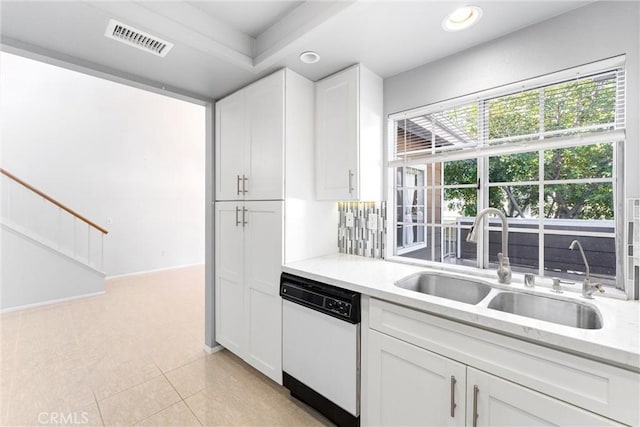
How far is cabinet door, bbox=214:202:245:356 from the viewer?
2.32 metres

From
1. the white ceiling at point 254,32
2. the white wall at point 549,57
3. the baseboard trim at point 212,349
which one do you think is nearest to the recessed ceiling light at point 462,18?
the white ceiling at point 254,32

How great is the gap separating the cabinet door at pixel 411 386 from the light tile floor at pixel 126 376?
542 mm

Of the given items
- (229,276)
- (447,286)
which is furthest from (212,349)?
(447,286)

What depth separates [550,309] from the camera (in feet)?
4.53

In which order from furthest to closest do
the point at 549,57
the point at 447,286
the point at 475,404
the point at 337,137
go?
the point at 337,137 → the point at 447,286 → the point at 549,57 → the point at 475,404

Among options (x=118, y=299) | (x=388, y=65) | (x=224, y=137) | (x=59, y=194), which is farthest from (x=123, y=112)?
(x=388, y=65)

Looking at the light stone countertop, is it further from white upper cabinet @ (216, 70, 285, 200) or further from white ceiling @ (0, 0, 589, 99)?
white ceiling @ (0, 0, 589, 99)

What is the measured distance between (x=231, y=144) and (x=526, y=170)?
2198 mm

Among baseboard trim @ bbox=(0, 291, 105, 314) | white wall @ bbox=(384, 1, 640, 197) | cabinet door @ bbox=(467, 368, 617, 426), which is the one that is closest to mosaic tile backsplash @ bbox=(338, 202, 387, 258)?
white wall @ bbox=(384, 1, 640, 197)

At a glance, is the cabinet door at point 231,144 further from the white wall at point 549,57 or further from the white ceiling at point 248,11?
the white wall at point 549,57

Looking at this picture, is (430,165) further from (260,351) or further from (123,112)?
(123,112)

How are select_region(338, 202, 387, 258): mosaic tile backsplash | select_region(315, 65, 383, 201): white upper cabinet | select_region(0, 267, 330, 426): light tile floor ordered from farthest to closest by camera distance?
1. select_region(338, 202, 387, 258): mosaic tile backsplash
2. select_region(315, 65, 383, 201): white upper cabinet
3. select_region(0, 267, 330, 426): light tile floor

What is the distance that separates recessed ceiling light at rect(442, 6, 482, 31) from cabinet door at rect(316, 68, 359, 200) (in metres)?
0.63

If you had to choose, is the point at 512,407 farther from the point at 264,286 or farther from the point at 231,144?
the point at 231,144
